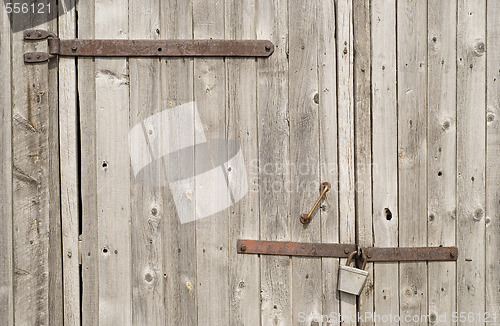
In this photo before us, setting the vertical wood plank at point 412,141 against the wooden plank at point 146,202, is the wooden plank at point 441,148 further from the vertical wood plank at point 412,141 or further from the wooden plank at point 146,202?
the wooden plank at point 146,202

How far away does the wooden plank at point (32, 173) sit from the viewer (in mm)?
1849

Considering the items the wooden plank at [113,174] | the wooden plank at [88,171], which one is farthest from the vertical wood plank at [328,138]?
the wooden plank at [88,171]

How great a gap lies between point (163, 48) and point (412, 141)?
1.11 m

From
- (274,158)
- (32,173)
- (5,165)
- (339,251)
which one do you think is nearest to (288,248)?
(339,251)

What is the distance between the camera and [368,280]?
6.23ft

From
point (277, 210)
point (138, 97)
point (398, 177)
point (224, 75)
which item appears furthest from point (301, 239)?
point (138, 97)

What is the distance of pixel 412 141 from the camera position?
188cm

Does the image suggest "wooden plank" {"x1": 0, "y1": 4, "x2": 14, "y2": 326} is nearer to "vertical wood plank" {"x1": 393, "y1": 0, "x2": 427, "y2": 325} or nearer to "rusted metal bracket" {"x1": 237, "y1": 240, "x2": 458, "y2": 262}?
"rusted metal bracket" {"x1": 237, "y1": 240, "x2": 458, "y2": 262}

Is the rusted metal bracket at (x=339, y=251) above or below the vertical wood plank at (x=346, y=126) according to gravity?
below

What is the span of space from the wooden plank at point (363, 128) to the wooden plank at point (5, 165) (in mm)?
1434

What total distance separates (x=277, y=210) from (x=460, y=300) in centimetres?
87

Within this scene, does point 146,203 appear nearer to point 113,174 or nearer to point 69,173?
point 113,174

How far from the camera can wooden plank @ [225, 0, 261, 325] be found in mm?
1870

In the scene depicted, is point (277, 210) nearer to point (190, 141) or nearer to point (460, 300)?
point (190, 141)
